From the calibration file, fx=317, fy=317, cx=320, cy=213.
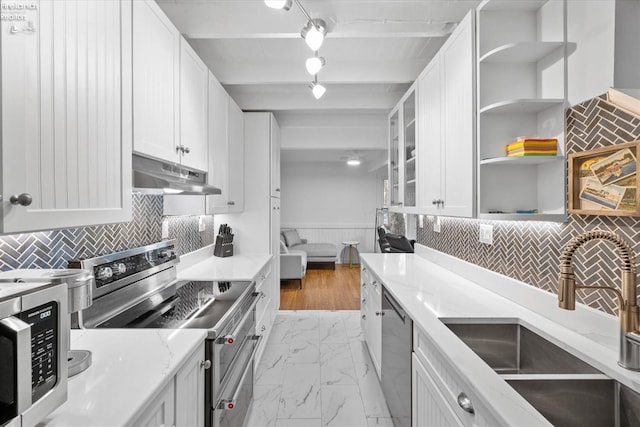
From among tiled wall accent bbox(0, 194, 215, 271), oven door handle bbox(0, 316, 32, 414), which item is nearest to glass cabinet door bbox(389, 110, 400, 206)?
tiled wall accent bbox(0, 194, 215, 271)

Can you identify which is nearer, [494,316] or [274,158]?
[494,316]

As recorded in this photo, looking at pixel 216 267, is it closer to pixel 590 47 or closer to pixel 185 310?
pixel 185 310

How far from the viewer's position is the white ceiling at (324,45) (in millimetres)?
2125

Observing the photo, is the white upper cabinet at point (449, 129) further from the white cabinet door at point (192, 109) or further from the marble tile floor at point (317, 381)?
the white cabinet door at point (192, 109)

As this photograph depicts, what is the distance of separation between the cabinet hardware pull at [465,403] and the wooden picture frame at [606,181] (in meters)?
0.83

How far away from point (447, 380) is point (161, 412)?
942 mm

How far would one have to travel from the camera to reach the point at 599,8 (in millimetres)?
1238

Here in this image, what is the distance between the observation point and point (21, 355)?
630 millimetres

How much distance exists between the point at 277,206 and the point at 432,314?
2940 millimetres

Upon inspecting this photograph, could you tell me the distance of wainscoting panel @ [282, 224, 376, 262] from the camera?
7.75 meters

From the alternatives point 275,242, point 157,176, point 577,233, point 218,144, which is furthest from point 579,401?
point 275,242

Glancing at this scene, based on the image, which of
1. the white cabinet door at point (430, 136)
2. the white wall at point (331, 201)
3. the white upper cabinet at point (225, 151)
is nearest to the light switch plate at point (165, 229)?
the white upper cabinet at point (225, 151)

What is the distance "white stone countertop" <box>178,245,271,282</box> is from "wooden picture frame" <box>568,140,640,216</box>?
72.3 inches

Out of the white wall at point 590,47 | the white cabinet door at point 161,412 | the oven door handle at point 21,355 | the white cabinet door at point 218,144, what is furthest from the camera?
the white cabinet door at point 218,144
